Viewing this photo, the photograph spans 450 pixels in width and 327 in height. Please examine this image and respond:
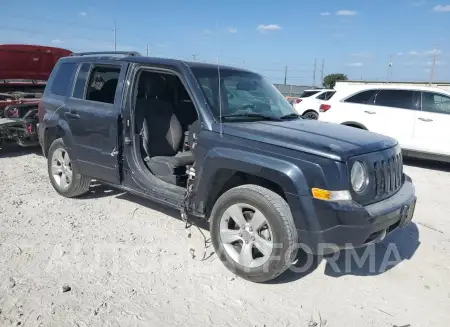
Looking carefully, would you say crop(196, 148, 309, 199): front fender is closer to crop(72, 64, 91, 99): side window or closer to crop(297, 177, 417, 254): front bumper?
crop(297, 177, 417, 254): front bumper

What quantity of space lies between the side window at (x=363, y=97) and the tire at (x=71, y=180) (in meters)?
6.36

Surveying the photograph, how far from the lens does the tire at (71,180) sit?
16.9 ft

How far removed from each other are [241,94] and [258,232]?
1580 millimetres

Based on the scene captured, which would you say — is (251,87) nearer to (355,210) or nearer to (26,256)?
(355,210)

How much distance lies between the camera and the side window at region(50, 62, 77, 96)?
5.15 m

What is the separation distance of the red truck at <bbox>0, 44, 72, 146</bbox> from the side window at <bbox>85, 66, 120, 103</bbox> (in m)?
2.91

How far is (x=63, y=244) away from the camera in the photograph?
4.05 m

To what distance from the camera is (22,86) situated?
8625 millimetres

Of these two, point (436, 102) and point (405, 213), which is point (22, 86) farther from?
point (436, 102)

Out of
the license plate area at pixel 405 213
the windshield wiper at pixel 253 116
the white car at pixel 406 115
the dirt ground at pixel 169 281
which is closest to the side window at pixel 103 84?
the dirt ground at pixel 169 281

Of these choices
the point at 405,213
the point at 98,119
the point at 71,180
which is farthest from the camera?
the point at 71,180

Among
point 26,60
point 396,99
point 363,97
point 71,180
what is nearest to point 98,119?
point 71,180

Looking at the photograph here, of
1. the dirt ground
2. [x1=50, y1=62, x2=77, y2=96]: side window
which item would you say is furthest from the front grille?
[x1=50, y1=62, x2=77, y2=96]: side window

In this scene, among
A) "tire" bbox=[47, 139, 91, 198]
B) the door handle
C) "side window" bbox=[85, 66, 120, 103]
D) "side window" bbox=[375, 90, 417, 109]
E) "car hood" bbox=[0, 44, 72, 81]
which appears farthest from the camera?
"side window" bbox=[375, 90, 417, 109]
